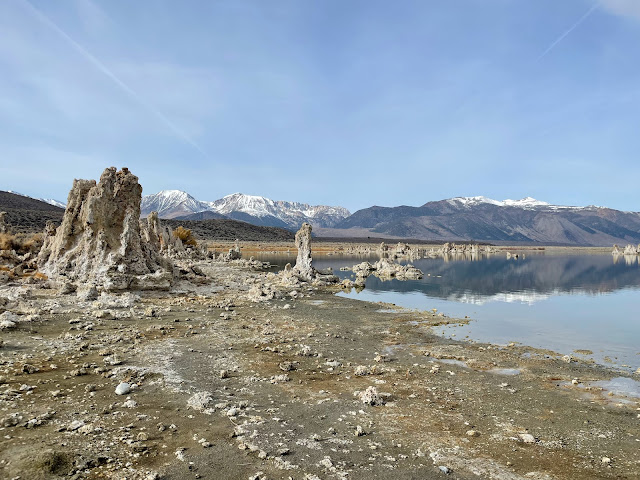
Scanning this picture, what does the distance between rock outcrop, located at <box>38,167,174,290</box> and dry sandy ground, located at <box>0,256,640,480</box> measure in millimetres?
8447

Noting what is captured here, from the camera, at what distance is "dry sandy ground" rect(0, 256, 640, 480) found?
6.88m

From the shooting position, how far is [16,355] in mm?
11695

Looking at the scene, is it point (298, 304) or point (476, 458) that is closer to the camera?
point (476, 458)

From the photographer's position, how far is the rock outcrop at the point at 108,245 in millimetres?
25750

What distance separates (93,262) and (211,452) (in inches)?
937

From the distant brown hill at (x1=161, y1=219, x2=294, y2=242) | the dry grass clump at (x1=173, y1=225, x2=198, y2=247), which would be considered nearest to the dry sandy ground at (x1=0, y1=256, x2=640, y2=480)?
the dry grass clump at (x1=173, y1=225, x2=198, y2=247)

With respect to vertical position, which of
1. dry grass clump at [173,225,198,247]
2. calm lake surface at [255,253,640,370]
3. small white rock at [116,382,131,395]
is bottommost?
calm lake surface at [255,253,640,370]

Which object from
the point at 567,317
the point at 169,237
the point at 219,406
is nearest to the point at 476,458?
the point at 219,406

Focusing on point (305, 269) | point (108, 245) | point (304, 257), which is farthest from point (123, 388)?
point (304, 257)

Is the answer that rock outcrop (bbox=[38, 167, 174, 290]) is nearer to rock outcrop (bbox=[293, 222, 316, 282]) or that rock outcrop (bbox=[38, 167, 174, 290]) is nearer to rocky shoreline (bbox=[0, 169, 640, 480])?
rocky shoreline (bbox=[0, 169, 640, 480])

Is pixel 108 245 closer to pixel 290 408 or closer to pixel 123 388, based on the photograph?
pixel 123 388

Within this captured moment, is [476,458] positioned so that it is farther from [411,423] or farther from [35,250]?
[35,250]

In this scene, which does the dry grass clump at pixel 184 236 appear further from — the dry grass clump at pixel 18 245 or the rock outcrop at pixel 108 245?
the rock outcrop at pixel 108 245

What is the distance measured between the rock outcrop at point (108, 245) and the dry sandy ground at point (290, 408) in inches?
333
